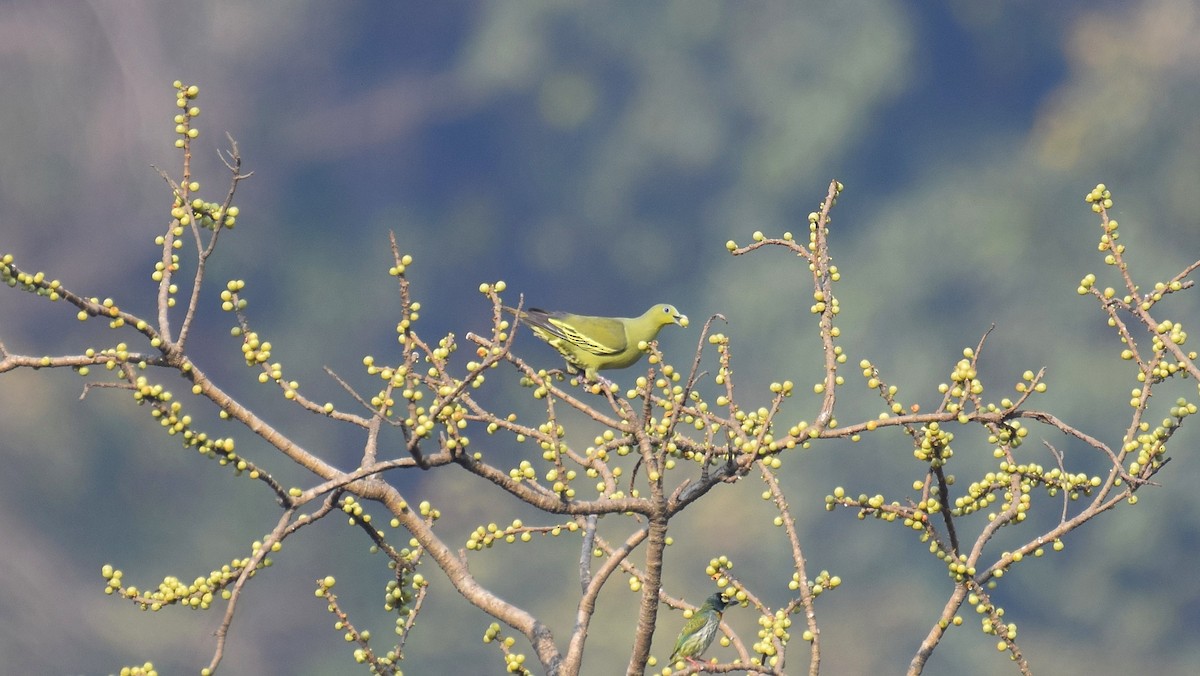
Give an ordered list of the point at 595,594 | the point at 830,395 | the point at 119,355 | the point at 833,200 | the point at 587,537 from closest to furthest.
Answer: the point at 119,355
the point at 830,395
the point at 833,200
the point at 595,594
the point at 587,537

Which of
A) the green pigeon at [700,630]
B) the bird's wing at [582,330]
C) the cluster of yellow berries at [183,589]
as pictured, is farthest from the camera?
Answer: the bird's wing at [582,330]

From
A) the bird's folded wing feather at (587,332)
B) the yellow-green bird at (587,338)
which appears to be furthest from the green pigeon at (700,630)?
the bird's folded wing feather at (587,332)

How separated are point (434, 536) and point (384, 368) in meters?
0.83

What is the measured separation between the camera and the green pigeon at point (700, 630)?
3984mm

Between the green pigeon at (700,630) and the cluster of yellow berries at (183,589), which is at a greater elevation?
the green pigeon at (700,630)

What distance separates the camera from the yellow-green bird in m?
4.73

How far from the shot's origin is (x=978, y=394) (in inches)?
114

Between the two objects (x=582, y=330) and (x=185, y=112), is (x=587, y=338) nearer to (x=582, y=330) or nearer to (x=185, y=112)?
(x=582, y=330)

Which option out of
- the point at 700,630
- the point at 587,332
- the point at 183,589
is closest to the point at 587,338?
the point at 587,332

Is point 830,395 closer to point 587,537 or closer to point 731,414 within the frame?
point 731,414

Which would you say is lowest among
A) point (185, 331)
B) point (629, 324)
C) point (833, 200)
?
point (185, 331)

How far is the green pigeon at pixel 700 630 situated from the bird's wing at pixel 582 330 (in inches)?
44.8

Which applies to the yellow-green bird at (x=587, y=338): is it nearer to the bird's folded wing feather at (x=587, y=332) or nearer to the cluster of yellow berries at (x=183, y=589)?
the bird's folded wing feather at (x=587, y=332)

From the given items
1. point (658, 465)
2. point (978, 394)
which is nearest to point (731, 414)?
point (658, 465)
